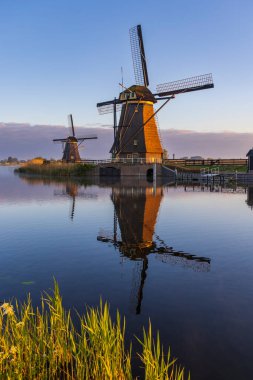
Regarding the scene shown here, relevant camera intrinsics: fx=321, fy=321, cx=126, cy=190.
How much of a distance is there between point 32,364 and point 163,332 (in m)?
2.51

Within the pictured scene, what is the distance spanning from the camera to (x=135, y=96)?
46.5m

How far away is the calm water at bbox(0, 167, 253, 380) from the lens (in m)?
5.61

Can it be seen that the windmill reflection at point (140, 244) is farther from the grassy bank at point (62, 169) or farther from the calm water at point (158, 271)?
the grassy bank at point (62, 169)

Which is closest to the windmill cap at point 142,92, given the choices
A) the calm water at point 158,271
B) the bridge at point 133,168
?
the bridge at point 133,168

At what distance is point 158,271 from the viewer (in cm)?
916

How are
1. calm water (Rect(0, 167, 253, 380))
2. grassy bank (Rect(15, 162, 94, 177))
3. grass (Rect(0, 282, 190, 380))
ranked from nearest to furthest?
grass (Rect(0, 282, 190, 380)), calm water (Rect(0, 167, 253, 380)), grassy bank (Rect(15, 162, 94, 177))


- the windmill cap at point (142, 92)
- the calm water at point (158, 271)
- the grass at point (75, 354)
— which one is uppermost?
the windmill cap at point (142, 92)

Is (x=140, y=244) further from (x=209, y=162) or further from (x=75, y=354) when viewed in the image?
(x=209, y=162)

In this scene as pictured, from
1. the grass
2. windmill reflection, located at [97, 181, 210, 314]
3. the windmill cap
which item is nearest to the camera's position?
the grass

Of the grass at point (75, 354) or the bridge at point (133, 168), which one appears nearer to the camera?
the grass at point (75, 354)

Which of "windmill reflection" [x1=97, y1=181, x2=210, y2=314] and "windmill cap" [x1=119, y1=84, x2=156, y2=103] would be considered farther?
"windmill cap" [x1=119, y1=84, x2=156, y2=103]

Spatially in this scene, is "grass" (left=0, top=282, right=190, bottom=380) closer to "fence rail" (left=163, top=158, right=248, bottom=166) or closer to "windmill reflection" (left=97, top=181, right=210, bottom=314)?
"windmill reflection" (left=97, top=181, right=210, bottom=314)

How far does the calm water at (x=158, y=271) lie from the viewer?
5.61 metres

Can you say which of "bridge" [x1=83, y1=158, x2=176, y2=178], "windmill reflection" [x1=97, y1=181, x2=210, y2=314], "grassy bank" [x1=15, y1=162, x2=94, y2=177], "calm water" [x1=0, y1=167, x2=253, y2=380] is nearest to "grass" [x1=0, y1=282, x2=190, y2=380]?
"calm water" [x1=0, y1=167, x2=253, y2=380]
